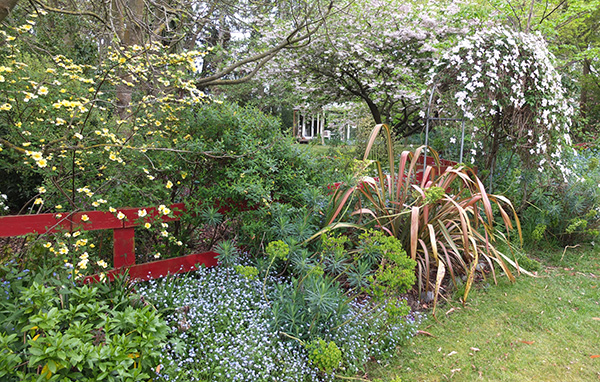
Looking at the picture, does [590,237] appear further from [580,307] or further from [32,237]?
[32,237]

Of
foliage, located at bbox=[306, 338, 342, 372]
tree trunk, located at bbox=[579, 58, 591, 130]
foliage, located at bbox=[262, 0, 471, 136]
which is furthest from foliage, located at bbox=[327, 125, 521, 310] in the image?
tree trunk, located at bbox=[579, 58, 591, 130]

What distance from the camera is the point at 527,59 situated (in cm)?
438

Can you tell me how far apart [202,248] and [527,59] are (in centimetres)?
433

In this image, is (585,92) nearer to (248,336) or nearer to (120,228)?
(248,336)

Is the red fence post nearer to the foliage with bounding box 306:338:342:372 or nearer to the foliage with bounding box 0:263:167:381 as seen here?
the foliage with bounding box 0:263:167:381

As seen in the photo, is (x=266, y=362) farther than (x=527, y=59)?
No

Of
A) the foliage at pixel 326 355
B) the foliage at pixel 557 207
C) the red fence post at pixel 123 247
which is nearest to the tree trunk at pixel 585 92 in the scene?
the foliage at pixel 557 207

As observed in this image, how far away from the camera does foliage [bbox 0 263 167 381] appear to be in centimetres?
151

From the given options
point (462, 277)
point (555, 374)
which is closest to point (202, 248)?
point (462, 277)

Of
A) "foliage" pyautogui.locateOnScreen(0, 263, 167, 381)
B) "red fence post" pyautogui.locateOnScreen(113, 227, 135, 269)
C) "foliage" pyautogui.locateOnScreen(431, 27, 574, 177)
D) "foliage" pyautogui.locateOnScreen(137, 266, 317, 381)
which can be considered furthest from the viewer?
"foliage" pyautogui.locateOnScreen(431, 27, 574, 177)

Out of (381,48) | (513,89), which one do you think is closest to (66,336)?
(513,89)

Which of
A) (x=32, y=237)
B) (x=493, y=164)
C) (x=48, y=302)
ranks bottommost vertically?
(x=48, y=302)

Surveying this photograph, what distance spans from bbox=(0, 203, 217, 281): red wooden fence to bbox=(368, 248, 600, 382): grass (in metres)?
1.56

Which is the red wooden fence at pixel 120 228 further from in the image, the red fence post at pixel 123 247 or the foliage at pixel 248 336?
the foliage at pixel 248 336
